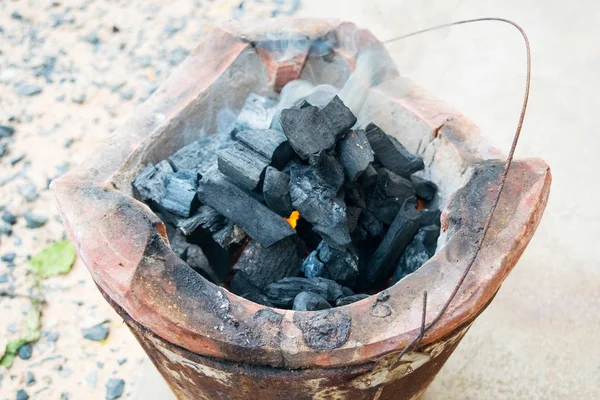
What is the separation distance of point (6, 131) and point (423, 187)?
8.96ft

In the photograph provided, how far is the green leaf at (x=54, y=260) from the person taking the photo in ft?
9.52

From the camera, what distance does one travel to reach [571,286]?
278 cm

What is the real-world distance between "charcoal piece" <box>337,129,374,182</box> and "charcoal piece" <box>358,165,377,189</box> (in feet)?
0.19

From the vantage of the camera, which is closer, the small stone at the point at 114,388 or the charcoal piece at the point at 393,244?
the charcoal piece at the point at 393,244

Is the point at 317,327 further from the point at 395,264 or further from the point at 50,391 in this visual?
the point at 50,391

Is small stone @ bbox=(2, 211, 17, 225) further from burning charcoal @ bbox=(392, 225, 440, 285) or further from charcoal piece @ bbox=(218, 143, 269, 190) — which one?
burning charcoal @ bbox=(392, 225, 440, 285)

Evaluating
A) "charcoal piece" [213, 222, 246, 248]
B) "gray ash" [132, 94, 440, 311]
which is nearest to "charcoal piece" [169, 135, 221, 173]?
"gray ash" [132, 94, 440, 311]

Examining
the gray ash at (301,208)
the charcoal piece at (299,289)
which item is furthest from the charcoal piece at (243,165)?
the charcoal piece at (299,289)

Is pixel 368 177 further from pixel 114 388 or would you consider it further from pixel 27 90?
pixel 27 90

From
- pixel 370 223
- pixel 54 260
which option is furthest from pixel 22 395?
pixel 370 223

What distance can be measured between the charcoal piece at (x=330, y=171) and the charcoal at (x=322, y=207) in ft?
0.04

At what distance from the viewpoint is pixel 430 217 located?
6.42ft

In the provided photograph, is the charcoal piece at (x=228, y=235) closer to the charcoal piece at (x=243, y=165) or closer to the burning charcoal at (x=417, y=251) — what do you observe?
the charcoal piece at (x=243, y=165)

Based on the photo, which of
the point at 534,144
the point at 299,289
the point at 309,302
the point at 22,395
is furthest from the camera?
the point at 534,144
